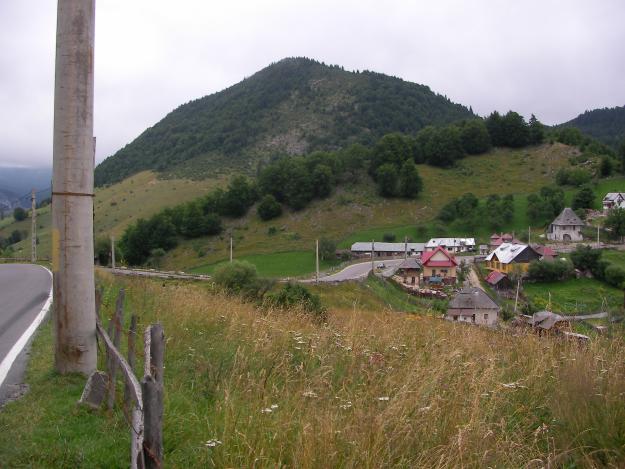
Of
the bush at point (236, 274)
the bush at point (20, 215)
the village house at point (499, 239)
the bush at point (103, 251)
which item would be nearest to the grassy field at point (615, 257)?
the village house at point (499, 239)

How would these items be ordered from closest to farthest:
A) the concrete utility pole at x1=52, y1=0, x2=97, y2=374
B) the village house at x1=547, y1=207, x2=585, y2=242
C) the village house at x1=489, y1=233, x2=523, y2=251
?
the concrete utility pole at x1=52, y1=0, x2=97, y2=374
the village house at x1=547, y1=207, x2=585, y2=242
the village house at x1=489, y1=233, x2=523, y2=251

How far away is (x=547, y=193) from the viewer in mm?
78500

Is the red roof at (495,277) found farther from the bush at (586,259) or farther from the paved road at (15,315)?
the paved road at (15,315)

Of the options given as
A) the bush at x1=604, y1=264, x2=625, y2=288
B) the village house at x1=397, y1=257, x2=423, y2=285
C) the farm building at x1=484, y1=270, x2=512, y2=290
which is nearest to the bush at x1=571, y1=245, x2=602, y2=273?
the bush at x1=604, y1=264, x2=625, y2=288

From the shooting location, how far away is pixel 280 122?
559 ft

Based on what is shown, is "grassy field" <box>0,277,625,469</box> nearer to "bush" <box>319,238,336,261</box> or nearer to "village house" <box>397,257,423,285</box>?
"village house" <box>397,257,423,285</box>

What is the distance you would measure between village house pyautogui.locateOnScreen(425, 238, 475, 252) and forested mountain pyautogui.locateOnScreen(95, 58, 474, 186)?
3176 inches

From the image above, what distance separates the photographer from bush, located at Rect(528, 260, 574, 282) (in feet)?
158

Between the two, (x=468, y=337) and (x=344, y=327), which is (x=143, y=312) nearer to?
(x=344, y=327)

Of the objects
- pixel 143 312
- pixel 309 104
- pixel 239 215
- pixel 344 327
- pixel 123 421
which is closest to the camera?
pixel 123 421

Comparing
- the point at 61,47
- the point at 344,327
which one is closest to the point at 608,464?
the point at 344,327

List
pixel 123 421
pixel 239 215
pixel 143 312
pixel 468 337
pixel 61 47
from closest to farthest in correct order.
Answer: pixel 123 421 < pixel 61 47 < pixel 468 337 < pixel 143 312 < pixel 239 215

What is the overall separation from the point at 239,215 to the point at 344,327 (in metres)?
84.5

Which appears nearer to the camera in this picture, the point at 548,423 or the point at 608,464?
the point at 608,464
